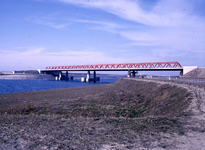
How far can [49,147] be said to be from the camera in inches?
259

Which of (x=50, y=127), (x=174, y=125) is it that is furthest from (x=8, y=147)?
(x=174, y=125)

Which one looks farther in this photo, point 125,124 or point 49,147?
point 125,124

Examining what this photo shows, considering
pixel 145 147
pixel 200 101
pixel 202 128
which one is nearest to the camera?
pixel 145 147

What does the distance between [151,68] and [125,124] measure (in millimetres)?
83932

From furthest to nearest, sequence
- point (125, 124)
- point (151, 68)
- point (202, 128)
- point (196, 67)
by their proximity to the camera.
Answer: point (151, 68), point (196, 67), point (125, 124), point (202, 128)

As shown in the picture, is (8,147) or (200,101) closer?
(8,147)

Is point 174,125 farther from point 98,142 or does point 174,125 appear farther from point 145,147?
point 98,142

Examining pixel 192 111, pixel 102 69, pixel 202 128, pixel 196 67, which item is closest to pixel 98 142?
pixel 202 128

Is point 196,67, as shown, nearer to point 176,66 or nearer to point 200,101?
point 176,66

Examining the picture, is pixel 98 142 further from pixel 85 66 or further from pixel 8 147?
pixel 85 66

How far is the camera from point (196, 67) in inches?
2739

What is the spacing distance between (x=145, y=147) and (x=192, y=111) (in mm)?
6533

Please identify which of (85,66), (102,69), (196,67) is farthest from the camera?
(85,66)

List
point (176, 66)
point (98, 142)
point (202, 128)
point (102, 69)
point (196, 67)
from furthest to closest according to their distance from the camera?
1. point (102, 69)
2. point (176, 66)
3. point (196, 67)
4. point (202, 128)
5. point (98, 142)
